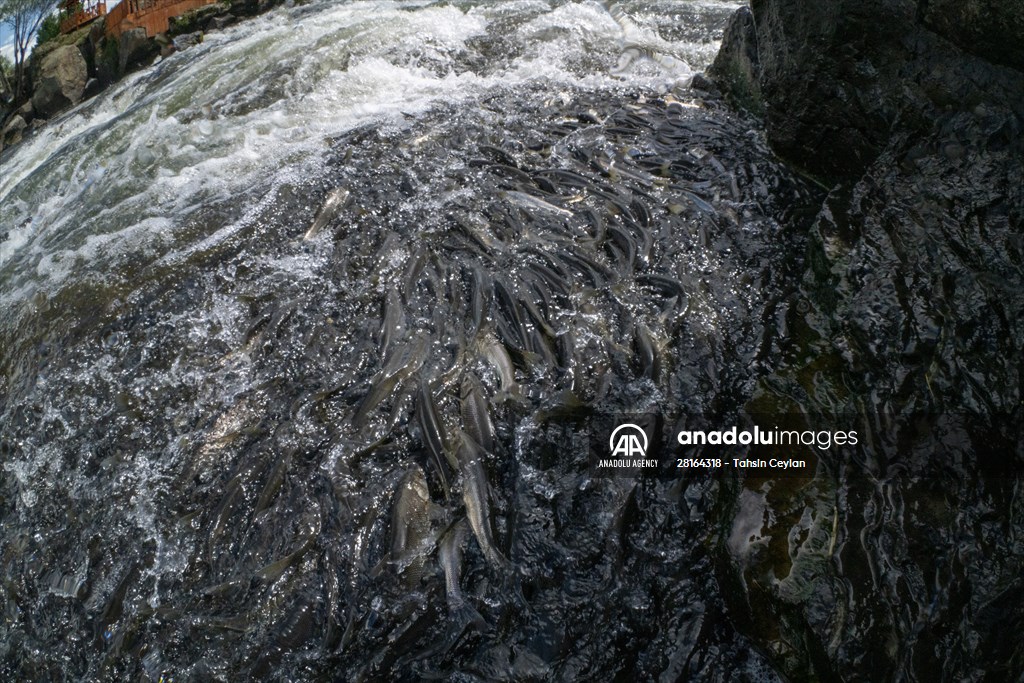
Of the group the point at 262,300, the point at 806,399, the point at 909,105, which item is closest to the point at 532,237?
the point at 262,300

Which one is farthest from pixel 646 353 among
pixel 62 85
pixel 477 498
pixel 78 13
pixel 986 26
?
pixel 78 13

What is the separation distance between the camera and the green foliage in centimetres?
1983

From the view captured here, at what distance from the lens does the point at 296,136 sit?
18.1ft

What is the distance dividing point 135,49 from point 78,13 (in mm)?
6522

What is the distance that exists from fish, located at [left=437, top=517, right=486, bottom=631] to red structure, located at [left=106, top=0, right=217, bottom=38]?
1410 cm

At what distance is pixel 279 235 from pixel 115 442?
1570 mm

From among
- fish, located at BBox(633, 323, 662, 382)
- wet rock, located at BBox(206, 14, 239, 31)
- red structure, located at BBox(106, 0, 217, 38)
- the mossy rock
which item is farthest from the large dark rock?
red structure, located at BBox(106, 0, 217, 38)

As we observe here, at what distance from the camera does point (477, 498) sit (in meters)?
2.80

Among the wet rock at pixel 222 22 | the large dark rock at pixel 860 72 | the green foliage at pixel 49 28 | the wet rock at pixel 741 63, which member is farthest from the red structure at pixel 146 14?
the large dark rock at pixel 860 72

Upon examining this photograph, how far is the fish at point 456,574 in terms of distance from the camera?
2.50 metres

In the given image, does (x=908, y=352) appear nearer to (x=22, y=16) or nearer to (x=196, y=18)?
(x=196, y=18)

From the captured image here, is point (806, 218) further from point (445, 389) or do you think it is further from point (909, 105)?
point (445, 389)

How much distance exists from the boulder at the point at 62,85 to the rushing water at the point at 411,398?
12490mm

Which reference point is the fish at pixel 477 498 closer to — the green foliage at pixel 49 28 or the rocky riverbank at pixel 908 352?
the rocky riverbank at pixel 908 352
